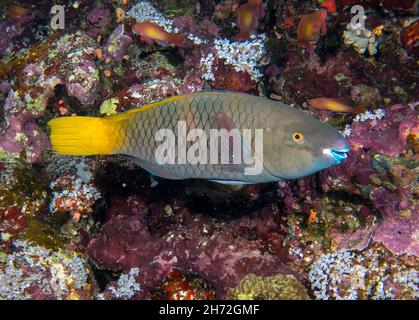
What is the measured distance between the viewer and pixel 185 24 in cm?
560

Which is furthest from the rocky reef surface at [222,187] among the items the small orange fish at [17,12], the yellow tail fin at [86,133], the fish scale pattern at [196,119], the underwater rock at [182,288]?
the small orange fish at [17,12]

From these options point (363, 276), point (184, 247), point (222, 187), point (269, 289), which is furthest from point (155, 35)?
point (363, 276)

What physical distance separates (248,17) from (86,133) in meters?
3.31

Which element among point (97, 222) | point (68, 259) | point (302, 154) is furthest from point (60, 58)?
point (302, 154)

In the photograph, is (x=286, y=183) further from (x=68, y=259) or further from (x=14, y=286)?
(x=14, y=286)

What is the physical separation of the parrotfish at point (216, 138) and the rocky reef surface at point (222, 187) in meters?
1.16

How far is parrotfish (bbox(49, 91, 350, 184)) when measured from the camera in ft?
8.87

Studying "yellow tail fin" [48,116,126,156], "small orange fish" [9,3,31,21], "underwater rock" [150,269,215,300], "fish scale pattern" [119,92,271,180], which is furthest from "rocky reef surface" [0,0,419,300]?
"small orange fish" [9,3,31,21]

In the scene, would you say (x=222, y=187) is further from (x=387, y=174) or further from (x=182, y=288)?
(x=387, y=174)

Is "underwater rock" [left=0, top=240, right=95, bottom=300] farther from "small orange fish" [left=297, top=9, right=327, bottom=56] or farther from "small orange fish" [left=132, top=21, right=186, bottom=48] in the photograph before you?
"small orange fish" [left=297, top=9, right=327, bottom=56]

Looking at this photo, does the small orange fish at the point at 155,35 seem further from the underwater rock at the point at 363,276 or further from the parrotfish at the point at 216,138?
the underwater rock at the point at 363,276

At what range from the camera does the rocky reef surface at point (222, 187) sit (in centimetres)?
346

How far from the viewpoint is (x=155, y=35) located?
528cm

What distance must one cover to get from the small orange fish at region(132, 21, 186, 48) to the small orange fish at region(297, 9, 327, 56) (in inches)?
70.3
